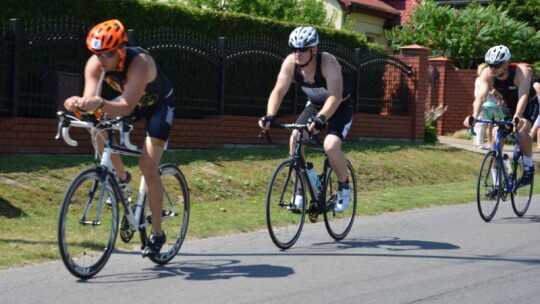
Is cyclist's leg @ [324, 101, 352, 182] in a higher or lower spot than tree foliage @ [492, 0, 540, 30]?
lower

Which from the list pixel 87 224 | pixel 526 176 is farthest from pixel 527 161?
pixel 87 224

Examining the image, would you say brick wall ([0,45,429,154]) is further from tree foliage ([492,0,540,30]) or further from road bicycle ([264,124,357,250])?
tree foliage ([492,0,540,30])

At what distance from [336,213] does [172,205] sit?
7.57 feet

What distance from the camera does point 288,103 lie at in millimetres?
17750

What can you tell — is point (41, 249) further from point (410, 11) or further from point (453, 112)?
point (410, 11)

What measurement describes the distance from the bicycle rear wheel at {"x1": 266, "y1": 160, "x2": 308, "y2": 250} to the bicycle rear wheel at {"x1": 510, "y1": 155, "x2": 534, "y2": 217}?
148 inches

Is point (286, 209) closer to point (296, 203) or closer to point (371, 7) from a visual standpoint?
point (296, 203)

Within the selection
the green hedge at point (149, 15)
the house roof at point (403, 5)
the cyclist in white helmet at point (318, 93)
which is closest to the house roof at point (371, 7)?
the house roof at point (403, 5)

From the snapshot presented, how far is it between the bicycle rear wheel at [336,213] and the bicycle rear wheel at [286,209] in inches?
15.8

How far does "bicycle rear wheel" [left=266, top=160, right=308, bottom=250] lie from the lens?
8.44 meters

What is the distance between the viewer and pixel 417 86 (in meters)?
20.5

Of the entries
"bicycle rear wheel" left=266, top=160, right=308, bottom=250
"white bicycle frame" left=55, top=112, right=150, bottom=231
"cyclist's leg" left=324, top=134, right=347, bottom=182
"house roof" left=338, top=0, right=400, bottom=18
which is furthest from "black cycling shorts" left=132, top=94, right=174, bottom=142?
"house roof" left=338, top=0, right=400, bottom=18

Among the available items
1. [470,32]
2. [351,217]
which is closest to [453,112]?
[470,32]

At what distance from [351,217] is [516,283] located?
2.42m
